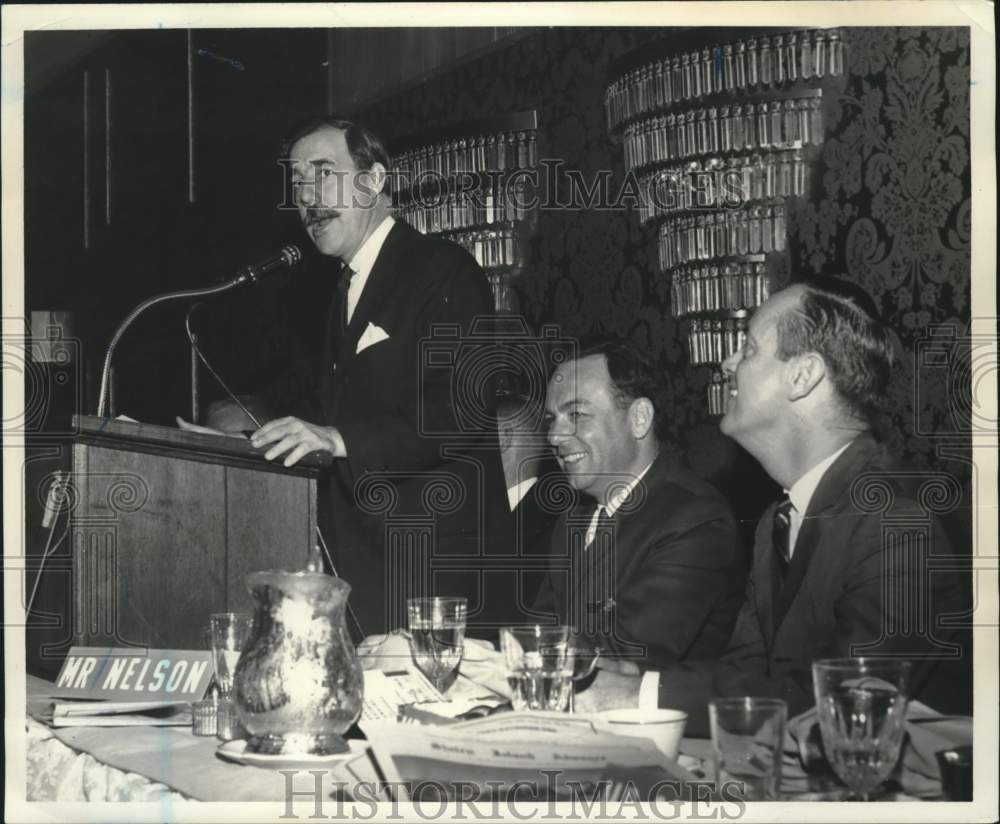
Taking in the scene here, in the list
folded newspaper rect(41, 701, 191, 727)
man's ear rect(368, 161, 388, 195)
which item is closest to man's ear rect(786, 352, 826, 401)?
man's ear rect(368, 161, 388, 195)

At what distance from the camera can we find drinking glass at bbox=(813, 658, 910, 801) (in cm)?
164

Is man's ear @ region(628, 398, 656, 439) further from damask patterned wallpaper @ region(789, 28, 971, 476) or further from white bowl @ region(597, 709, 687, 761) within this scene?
white bowl @ region(597, 709, 687, 761)

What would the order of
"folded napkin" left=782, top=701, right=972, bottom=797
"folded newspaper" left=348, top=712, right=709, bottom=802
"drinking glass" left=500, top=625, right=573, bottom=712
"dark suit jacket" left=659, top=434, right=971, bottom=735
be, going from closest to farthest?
"folded newspaper" left=348, top=712, right=709, bottom=802 → "folded napkin" left=782, top=701, right=972, bottom=797 → "drinking glass" left=500, top=625, right=573, bottom=712 → "dark suit jacket" left=659, top=434, right=971, bottom=735

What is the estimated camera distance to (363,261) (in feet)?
10.1

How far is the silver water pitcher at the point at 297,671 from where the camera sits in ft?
6.07

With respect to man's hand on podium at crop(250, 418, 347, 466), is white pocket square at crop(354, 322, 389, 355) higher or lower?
higher

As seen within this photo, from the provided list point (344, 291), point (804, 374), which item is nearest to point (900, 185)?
point (804, 374)

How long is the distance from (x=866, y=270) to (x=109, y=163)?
1.65 m

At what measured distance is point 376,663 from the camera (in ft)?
8.28

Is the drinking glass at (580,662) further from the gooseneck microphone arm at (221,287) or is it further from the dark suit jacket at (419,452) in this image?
the gooseneck microphone arm at (221,287)

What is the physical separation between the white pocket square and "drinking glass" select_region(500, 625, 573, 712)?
1160 millimetres

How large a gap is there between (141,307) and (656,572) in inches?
49.5

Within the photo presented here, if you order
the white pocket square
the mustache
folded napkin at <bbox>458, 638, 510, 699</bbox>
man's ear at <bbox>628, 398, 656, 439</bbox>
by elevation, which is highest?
the mustache

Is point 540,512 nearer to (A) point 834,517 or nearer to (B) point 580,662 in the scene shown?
(A) point 834,517
